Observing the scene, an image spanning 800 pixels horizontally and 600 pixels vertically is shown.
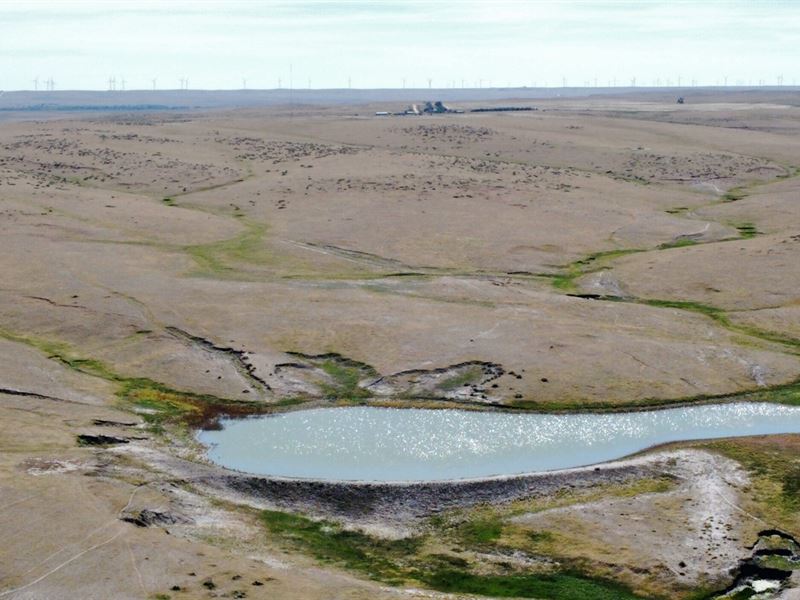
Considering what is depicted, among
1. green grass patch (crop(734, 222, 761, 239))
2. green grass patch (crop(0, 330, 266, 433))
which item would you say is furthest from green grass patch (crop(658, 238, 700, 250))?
green grass patch (crop(0, 330, 266, 433))

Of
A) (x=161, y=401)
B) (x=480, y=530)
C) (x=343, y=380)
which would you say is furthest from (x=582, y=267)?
(x=480, y=530)

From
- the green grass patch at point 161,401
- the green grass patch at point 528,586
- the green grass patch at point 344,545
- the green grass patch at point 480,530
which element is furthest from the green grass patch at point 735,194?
the green grass patch at point 528,586

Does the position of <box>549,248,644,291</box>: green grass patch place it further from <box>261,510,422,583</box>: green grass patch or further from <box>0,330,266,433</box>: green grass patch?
<box>261,510,422,583</box>: green grass patch

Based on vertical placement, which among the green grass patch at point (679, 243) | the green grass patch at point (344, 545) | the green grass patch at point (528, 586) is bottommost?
the green grass patch at point (528, 586)

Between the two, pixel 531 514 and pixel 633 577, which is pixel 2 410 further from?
pixel 633 577

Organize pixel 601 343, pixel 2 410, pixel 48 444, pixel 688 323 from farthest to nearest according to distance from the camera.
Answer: pixel 688 323 → pixel 601 343 → pixel 2 410 → pixel 48 444

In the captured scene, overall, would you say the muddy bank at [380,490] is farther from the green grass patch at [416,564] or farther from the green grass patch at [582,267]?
the green grass patch at [582,267]

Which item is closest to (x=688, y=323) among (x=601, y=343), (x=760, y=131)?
(x=601, y=343)
